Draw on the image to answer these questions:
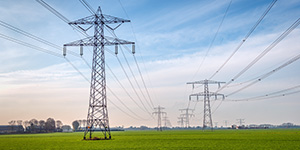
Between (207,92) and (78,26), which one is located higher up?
(78,26)

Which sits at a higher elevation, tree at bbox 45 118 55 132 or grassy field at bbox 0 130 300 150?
grassy field at bbox 0 130 300 150

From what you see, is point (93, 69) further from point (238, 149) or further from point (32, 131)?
point (32, 131)

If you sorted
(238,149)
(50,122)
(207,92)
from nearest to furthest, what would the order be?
(238,149), (207,92), (50,122)

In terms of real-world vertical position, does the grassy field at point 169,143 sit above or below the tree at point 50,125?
above

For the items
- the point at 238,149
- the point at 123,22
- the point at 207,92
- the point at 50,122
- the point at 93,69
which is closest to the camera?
the point at 238,149

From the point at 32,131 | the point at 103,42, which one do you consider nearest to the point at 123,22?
the point at 103,42

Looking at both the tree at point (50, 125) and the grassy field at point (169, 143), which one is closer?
the grassy field at point (169, 143)

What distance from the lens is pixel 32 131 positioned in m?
158

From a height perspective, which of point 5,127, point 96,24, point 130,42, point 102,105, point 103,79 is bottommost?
point 5,127

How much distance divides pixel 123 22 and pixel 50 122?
16277 cm

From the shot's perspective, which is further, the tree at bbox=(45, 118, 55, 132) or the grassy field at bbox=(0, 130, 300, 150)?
the tree at bbox=(45, 118, 55, 132)

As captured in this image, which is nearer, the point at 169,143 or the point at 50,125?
the point at 169,143

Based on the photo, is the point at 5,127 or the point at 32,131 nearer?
the point at 32,131

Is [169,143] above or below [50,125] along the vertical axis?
above
